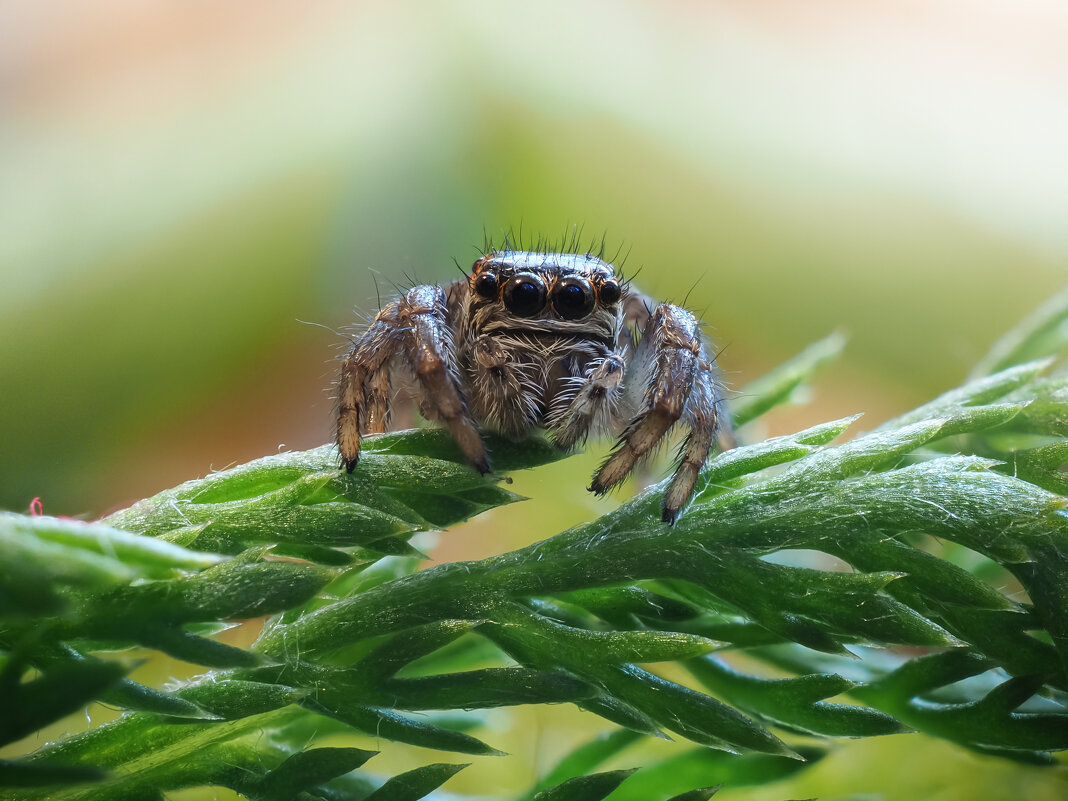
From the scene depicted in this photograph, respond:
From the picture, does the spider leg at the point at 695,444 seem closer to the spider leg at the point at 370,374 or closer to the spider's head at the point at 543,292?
the spider's head at the point at 543,292

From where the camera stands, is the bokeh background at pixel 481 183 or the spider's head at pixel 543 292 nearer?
the spider's head at pixel 543 292

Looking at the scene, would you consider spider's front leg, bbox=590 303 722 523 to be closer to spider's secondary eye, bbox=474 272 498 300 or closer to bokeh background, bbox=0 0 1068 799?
spider's secondary eye, bbox=474 272 498 300

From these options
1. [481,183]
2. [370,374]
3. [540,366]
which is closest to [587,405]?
[540,366]

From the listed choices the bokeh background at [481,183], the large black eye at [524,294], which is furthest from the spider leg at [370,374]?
the bokeh background at [481,183]

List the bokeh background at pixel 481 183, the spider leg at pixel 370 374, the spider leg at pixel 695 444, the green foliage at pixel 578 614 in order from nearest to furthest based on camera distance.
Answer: the green foliage at pixel 578 614
the spider leg at pixel 695 444
the spider leg at pixel 370 374
the bokeh background at pixel 481 183

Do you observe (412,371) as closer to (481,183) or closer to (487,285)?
(487,285)

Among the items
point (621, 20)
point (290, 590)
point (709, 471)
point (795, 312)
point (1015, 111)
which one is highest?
point (621, 20)

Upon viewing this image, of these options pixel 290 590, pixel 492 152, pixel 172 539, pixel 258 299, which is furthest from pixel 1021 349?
pixel 258 299

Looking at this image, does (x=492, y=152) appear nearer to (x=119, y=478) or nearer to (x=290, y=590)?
(x=119, y=478)
